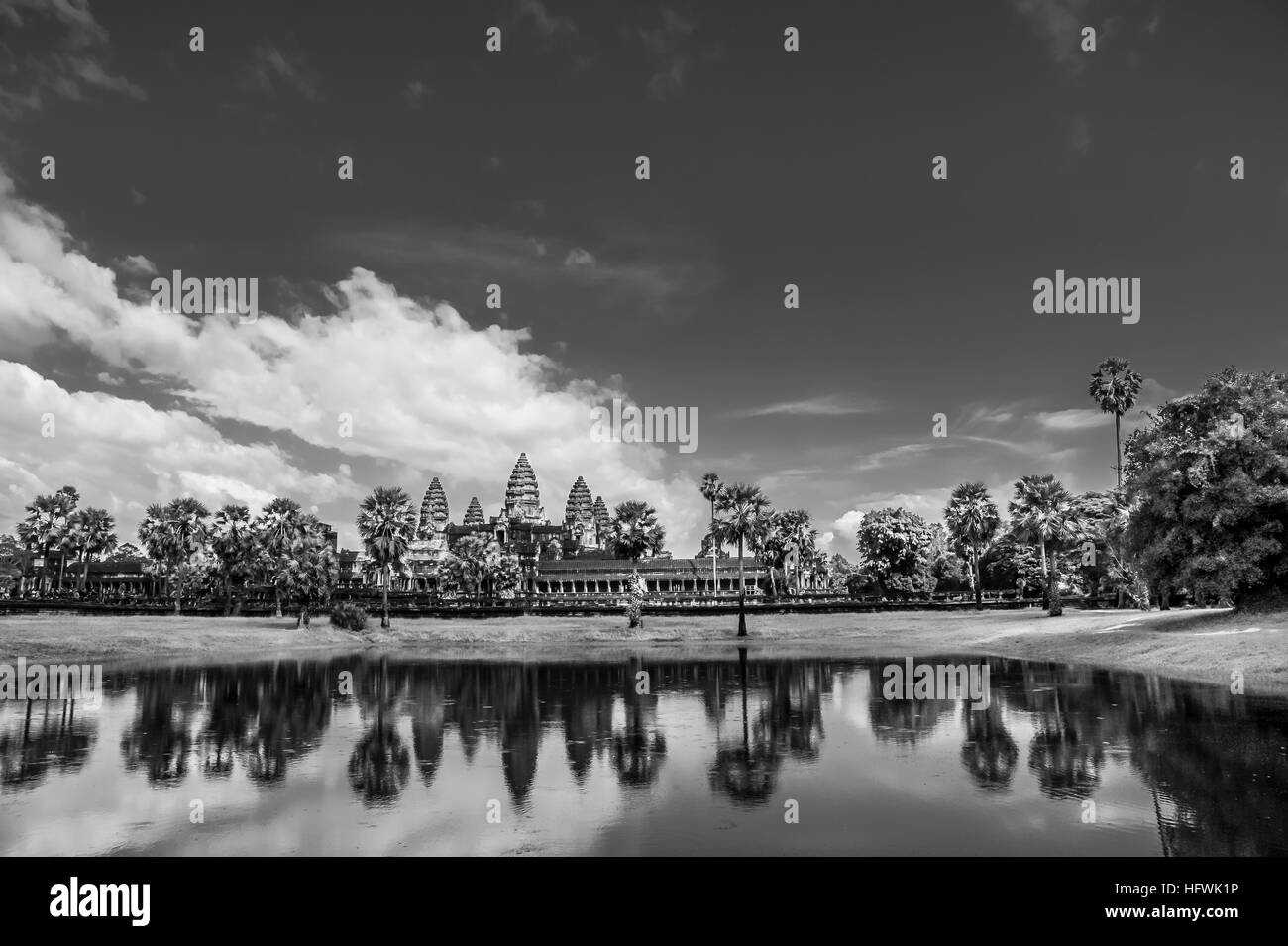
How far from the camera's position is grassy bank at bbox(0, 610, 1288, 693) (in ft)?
Result: 132

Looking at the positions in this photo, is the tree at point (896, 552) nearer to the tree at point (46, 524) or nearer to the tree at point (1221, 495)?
the tree at point (1221, 495)

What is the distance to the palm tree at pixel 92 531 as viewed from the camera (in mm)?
105562

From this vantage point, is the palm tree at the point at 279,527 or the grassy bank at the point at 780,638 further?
the palm tree at the point at 279,527

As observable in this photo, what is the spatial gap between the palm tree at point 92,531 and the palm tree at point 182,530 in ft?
52.0

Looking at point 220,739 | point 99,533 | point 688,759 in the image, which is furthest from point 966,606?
point 99,533

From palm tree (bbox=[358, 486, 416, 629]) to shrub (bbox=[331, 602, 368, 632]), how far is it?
2.53 meters

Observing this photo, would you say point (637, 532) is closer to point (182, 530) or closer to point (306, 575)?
point (306, 575)

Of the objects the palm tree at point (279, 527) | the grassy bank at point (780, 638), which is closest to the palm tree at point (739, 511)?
the grassy bank at point (780, 638)

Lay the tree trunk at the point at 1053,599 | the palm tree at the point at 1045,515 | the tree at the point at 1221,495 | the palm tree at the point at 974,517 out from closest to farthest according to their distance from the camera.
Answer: the tree at the point at 1221,495 < the tree trunk at the point at 1053,599 < the palm tree at the point at 1045,515 < the palm tree at the point at 974,517

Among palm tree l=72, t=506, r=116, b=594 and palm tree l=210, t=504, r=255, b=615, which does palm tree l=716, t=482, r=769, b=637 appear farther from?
palm tree l=72, t=506, r=116, b=594

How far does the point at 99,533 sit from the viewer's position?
358 feet

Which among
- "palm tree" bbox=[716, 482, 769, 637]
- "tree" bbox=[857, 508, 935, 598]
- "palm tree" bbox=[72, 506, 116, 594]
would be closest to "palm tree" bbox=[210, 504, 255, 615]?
"palm tree" bbox=[72, 506, 116, 594]

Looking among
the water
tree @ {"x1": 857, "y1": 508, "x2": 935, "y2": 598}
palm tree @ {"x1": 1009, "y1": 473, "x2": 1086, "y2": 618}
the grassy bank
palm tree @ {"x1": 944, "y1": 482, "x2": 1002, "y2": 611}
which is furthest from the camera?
tree @ {"x1": 857, "y1": 508, "x2": 935, "y2": 598}

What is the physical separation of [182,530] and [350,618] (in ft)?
120
